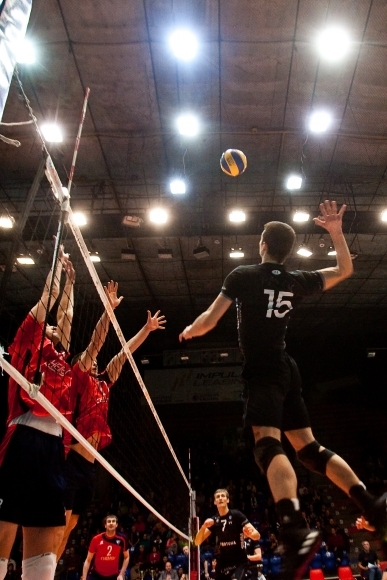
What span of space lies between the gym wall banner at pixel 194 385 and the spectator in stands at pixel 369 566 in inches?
389

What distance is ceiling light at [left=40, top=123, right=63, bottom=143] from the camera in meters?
8.89

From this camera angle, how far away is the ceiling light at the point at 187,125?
29.4 ft

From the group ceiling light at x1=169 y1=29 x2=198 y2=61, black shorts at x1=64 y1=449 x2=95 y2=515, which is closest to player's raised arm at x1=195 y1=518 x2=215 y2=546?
black shorts at x1=64 y1=449 x2=95 y2=515

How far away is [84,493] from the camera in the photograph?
4.34 meters

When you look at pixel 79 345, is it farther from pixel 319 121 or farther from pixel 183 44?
pixel 183 44

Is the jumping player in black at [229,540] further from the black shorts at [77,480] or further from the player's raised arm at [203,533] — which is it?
the black shorts at [77,480]

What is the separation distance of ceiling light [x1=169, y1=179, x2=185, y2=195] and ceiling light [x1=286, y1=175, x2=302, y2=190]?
2.74 meters

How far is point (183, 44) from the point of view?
289 inches

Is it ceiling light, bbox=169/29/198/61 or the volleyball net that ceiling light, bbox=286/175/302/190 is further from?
the volleyball net

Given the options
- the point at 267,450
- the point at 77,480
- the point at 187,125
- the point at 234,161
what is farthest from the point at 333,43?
the point at 77,480

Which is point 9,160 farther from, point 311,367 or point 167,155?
point 311,367

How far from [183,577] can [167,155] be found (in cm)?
1075

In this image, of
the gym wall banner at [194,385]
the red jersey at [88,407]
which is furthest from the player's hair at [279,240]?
the gym wall banner at [194,385]

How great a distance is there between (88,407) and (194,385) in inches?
687
